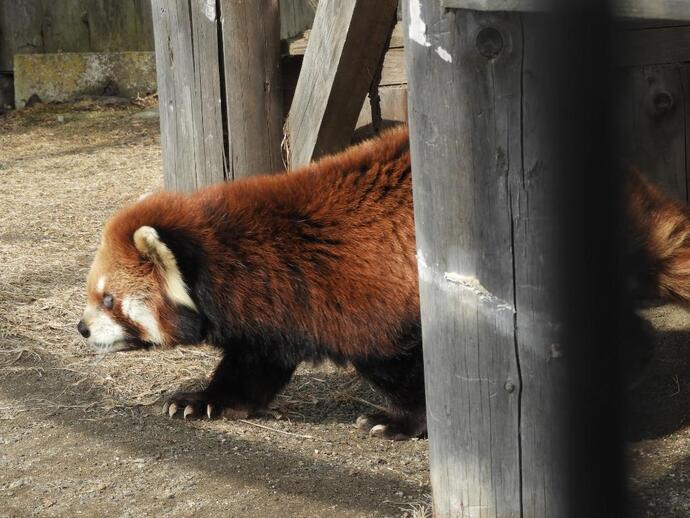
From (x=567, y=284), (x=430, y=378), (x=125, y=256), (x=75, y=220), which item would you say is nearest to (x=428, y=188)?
(x=430, y=378)

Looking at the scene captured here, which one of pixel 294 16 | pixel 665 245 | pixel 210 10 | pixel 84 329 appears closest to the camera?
pixel 665 245

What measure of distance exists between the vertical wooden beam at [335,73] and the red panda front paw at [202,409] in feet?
4.04

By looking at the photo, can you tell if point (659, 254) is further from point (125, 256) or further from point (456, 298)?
point (125, 256)

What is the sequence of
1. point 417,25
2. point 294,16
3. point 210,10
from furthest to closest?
point 294,16 → point 210,10 → point 417,25

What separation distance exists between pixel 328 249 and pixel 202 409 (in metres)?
0.95

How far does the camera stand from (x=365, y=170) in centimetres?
372

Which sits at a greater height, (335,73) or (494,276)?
(335,73)

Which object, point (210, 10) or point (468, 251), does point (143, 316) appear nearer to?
point (210, 10)

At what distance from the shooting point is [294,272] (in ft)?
12.0

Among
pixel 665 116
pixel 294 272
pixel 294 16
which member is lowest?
pixel 294 272

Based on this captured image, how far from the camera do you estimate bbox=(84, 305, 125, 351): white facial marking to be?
3979mm

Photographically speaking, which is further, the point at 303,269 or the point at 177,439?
the point at 177,439

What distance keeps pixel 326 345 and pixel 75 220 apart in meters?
3.70

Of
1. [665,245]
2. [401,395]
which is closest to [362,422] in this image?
[401,395]
